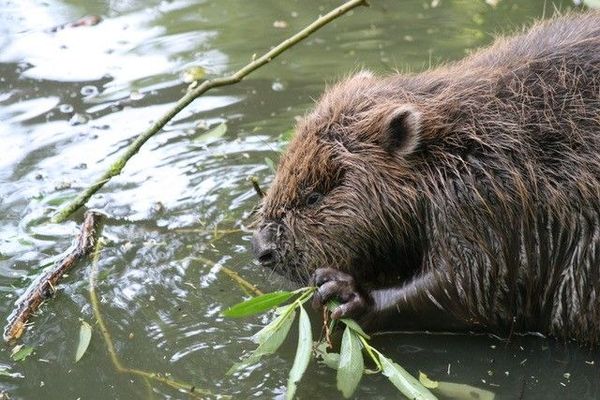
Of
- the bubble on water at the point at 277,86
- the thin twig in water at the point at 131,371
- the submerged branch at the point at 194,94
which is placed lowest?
the thin twig in water at the point at 131,371

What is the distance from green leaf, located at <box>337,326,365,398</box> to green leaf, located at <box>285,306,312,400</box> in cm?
17

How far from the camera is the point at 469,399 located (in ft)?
13.6

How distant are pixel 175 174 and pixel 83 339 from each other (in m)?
1.65

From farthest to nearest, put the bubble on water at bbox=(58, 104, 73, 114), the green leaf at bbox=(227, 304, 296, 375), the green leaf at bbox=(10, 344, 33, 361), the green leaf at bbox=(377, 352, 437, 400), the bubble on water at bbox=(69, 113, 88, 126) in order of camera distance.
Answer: the bubble on water at bbox=(58, 104, 73, 114)
the bubble on water at bbox=(69, 113, 88, 126)
the green leaf at bbox=(10, 344, 33, 361)
the green leaf at bbox=(227, 304, 296, 375)
the green leaf at bbox=(377, 352, 437, 400)

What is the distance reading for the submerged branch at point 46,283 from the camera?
462 cm

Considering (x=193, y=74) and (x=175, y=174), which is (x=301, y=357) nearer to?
(x=175, y=174)

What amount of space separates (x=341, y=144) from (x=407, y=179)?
1.19 ft

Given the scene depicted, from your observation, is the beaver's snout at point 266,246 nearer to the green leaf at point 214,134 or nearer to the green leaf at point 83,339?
the green leaf at point 83,339

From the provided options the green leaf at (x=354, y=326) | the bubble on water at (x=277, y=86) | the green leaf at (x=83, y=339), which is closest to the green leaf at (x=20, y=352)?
the green leaf at (x=83, y=339)

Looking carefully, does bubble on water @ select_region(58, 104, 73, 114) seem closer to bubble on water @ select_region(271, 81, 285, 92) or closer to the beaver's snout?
bubble on water @ select_region(271, 81, 285, 92)

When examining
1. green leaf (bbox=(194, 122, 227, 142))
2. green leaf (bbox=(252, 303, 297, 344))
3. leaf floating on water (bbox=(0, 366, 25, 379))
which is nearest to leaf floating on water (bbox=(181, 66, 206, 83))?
green leaf (bbox=(194, 122, 227, 142))

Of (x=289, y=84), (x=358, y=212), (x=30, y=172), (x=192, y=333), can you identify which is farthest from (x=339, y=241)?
(x=289, y=84)

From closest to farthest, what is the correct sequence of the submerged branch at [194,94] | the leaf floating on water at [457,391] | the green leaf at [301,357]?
the green leaf at [301,357], the leaf floating on water at [457,391], the submerged branch at [194,94]

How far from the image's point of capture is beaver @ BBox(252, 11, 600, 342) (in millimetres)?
A: 4289
